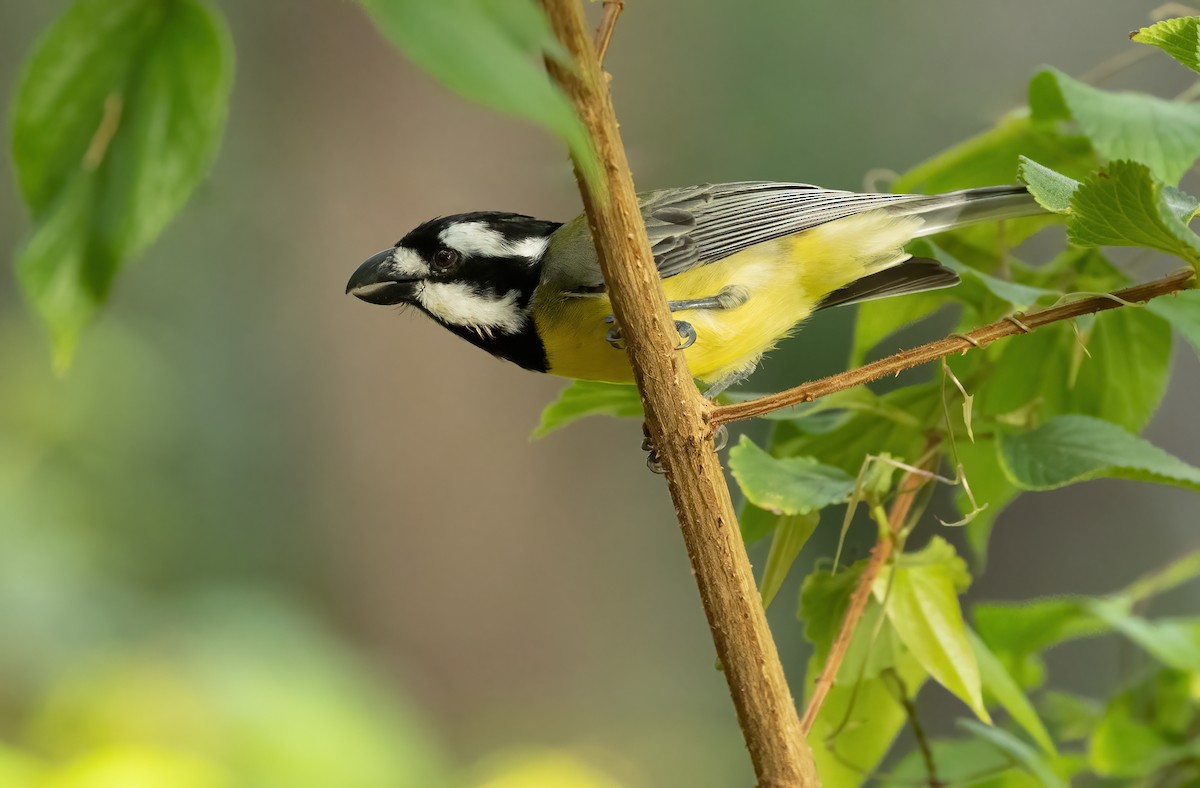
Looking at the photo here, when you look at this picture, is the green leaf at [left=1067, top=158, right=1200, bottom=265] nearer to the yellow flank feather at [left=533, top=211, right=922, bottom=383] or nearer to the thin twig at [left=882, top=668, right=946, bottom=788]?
the thin twig at [left=882, top=668, right=946, bottom=788]

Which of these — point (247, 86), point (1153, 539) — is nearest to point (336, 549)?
point (247, 86)

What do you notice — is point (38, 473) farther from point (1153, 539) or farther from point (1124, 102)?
point (1153, 539)

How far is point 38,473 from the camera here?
2330mm

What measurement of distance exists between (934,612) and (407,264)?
0.56 metres

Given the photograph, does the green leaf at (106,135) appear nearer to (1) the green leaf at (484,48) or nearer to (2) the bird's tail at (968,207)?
(1) the green leaf at (484,48)

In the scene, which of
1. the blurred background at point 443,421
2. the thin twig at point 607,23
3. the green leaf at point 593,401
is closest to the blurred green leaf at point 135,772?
the green leaf at point 593,401

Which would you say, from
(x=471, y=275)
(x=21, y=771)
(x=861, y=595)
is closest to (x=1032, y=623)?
(x=861, y=595)

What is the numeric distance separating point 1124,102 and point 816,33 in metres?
2.80

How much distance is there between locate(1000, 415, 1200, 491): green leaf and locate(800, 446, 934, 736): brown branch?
6 cm

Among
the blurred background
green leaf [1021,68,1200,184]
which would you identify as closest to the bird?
green leaf [1021,68,1200,184]

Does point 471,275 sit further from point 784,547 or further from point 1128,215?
point 1128,215

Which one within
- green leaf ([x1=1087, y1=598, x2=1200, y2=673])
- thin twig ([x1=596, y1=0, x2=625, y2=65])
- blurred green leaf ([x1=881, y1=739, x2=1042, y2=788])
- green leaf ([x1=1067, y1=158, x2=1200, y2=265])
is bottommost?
blurred green leaf ([x1=881, y1=739, x2=1042, y2=788])

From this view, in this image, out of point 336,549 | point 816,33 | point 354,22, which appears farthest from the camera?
point 816,33

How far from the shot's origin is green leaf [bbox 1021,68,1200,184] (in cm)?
62
